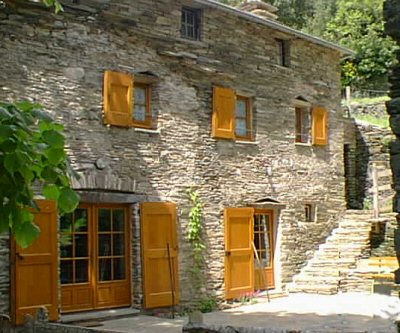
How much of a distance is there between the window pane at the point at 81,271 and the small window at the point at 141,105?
2.56 metres

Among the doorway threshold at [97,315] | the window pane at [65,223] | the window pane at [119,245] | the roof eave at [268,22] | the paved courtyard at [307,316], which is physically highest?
the roof eave at [268,22]

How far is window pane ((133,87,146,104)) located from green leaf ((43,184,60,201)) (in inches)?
317

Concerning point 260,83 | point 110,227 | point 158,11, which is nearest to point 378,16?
point 260,83

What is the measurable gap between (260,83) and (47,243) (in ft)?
20.2

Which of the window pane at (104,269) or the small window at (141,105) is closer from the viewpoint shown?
the window pane at (104,269)

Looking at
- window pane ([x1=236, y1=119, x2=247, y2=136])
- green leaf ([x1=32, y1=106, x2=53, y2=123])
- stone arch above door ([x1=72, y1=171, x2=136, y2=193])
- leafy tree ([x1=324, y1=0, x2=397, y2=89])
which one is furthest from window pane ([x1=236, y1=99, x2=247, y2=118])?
leafy tree ([x1=324, y1=0, x2=397, y2=89])

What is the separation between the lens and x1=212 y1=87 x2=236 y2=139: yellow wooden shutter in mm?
12852

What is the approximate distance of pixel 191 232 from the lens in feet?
39.8

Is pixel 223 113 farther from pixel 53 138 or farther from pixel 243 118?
pixel 53 138

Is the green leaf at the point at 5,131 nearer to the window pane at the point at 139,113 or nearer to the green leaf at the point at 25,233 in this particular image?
the green leaf at the point at 25,233

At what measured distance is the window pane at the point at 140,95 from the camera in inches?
462

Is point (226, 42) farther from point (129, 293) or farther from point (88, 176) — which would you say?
point (129, 293)

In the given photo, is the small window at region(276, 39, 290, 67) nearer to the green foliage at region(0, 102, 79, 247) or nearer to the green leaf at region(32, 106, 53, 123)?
the green leaf at region(32, 106, 53, 123)

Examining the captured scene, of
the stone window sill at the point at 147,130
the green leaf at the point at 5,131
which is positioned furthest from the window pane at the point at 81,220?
the green leaf at the point at 5,131
